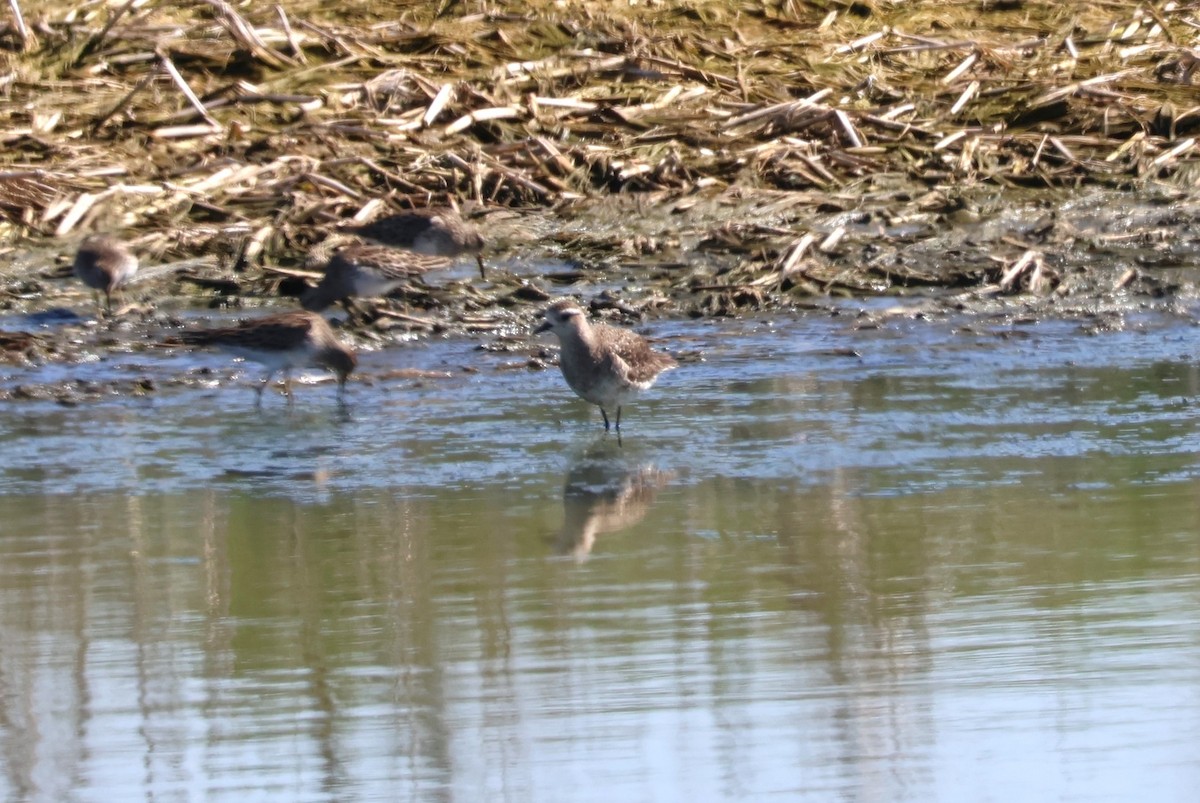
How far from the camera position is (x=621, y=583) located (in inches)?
264

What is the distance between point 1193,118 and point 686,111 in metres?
3.73

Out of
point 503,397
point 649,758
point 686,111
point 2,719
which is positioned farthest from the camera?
point 686,111

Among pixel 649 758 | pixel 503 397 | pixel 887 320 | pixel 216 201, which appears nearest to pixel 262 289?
pixel 216 201

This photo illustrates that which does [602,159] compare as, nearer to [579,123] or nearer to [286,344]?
[579,123]

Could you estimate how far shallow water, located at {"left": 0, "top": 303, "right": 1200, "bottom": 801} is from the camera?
199 inches

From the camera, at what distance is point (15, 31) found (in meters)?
14.9

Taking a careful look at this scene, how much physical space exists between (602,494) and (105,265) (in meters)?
4.47

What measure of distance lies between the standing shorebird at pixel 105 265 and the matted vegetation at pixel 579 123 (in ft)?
2.58

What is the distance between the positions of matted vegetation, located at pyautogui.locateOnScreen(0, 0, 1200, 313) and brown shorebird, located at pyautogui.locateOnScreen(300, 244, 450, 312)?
46cm

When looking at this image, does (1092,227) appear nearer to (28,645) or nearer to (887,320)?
(887,320)

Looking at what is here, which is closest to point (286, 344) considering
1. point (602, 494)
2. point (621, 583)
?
point (602, 494)

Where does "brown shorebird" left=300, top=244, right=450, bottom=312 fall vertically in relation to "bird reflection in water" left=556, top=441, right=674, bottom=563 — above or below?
above

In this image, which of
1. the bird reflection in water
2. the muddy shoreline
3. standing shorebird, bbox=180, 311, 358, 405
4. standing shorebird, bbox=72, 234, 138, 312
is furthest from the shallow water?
the muddy shoreline

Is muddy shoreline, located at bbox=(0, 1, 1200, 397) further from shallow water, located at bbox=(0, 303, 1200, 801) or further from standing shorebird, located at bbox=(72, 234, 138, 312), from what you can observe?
shallow water, located at bbox=(0, 303, 1200, 801)
